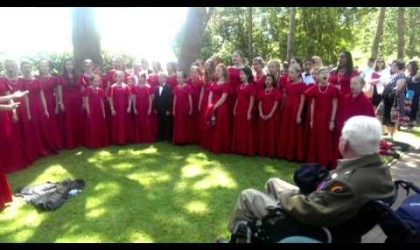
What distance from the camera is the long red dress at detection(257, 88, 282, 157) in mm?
8719

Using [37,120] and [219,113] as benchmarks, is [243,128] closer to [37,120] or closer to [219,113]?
[219,113]

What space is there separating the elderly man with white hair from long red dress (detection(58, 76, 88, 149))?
7273mm

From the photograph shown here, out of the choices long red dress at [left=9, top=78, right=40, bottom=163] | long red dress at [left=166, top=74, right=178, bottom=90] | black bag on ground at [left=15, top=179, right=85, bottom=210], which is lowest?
black bag on ground at [left=15, top=179, right=85, bottom=210]

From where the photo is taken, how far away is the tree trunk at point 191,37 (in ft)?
42.8

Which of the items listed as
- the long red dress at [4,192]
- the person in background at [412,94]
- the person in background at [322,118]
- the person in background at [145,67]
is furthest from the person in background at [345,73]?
the long red dress at [4,192]

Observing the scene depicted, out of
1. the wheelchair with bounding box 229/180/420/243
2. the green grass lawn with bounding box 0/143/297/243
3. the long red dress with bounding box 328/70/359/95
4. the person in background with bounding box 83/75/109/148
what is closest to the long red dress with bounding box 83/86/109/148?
the person in background with bounding box 83/75/109/148

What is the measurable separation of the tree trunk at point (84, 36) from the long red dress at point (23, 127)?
2.76 m

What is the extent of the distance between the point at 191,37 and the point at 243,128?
5.01 metres

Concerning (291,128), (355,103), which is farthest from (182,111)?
(355,103)

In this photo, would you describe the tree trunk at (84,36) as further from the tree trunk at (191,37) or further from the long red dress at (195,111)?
the long red dress at (195,111)

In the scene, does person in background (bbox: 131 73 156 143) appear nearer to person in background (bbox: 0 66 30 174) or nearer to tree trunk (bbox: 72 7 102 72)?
tree trunk (bbox: 72 7 102 72)

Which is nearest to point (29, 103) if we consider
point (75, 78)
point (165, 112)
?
point (75, 78)

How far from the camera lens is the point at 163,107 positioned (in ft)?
34.8
